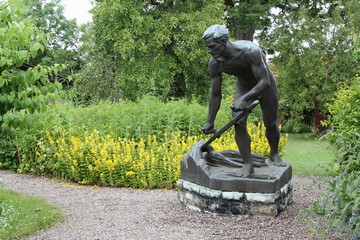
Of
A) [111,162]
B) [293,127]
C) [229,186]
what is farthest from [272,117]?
[293,127]

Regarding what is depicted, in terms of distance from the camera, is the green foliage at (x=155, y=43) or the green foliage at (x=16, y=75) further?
the green foliage at (x=155, y=43)

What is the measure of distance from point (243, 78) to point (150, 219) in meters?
2.11

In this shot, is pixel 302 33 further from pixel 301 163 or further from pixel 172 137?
pixel 172 137

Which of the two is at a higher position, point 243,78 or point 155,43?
point 155,43

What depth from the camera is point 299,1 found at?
21156 mm

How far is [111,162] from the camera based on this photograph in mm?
7234

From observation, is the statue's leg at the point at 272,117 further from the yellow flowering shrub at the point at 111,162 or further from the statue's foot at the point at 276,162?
the yellow flowering shrub at the point at 111,162

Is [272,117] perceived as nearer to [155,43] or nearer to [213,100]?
[213,100]

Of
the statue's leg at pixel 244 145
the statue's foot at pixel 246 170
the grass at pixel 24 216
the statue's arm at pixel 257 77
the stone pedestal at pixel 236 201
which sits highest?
the statue's arm at pixel 257 77

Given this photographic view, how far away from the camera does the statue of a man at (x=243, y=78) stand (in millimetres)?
5098

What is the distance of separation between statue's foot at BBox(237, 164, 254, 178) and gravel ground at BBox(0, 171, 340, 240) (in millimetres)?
504

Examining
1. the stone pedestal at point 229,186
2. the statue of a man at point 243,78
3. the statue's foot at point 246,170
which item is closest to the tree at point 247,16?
the statue of a man at point 243,78

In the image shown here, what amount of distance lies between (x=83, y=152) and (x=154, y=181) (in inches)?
56.8

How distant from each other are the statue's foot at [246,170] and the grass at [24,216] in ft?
7.55
